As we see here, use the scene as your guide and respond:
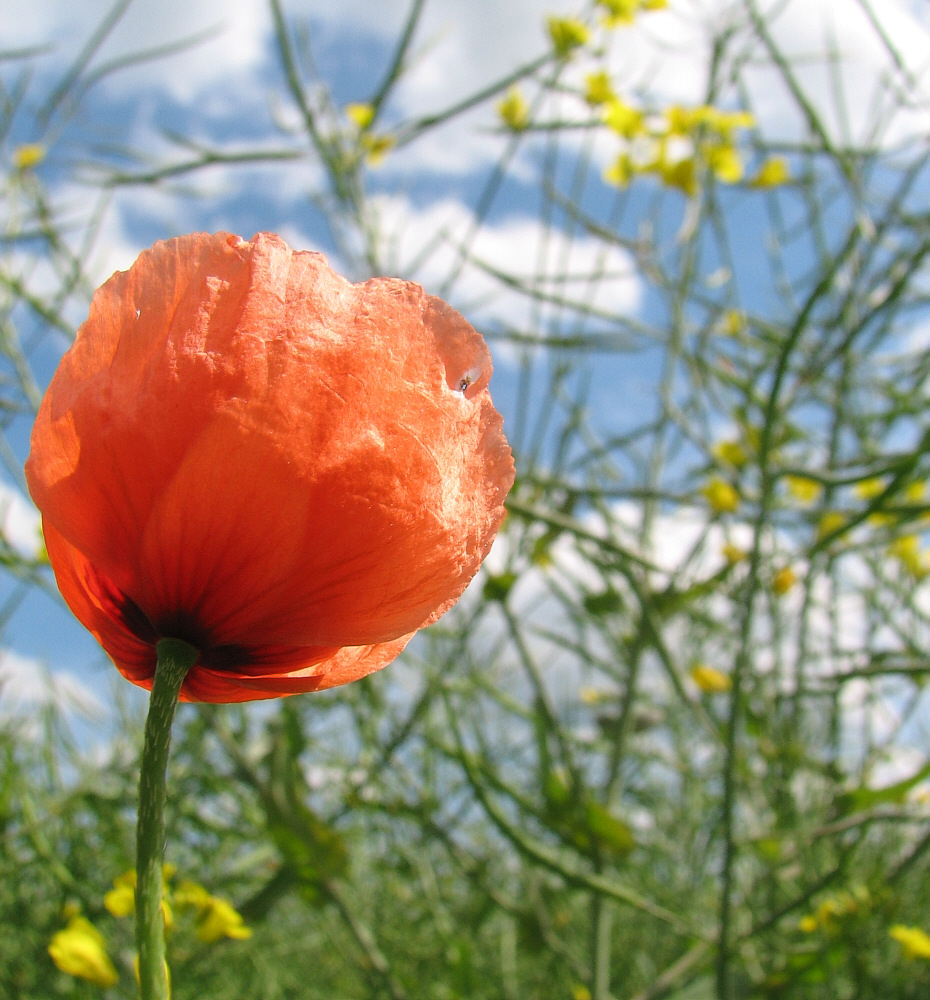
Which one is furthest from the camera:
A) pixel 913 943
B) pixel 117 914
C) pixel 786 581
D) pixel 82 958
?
pixel 786 581

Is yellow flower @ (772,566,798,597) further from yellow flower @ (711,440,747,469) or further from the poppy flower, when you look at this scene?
the poppy flower

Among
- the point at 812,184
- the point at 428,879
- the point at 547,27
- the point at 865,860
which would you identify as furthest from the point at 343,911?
the point at 547,27

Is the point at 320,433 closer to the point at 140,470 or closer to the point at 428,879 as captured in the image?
the point at 140,470

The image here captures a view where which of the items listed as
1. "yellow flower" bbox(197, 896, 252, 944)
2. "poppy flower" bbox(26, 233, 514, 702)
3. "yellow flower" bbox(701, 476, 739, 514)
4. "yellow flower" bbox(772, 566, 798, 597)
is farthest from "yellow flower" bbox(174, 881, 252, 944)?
"yellow flower" bbox(772, 566, 798, 597)

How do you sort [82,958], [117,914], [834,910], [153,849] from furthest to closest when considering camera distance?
[834,910] < [117,914] < [82,958] < [153,849]

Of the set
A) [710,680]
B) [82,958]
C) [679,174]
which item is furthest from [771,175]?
[82,958]

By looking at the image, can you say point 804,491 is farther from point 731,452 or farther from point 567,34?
point 567,34
